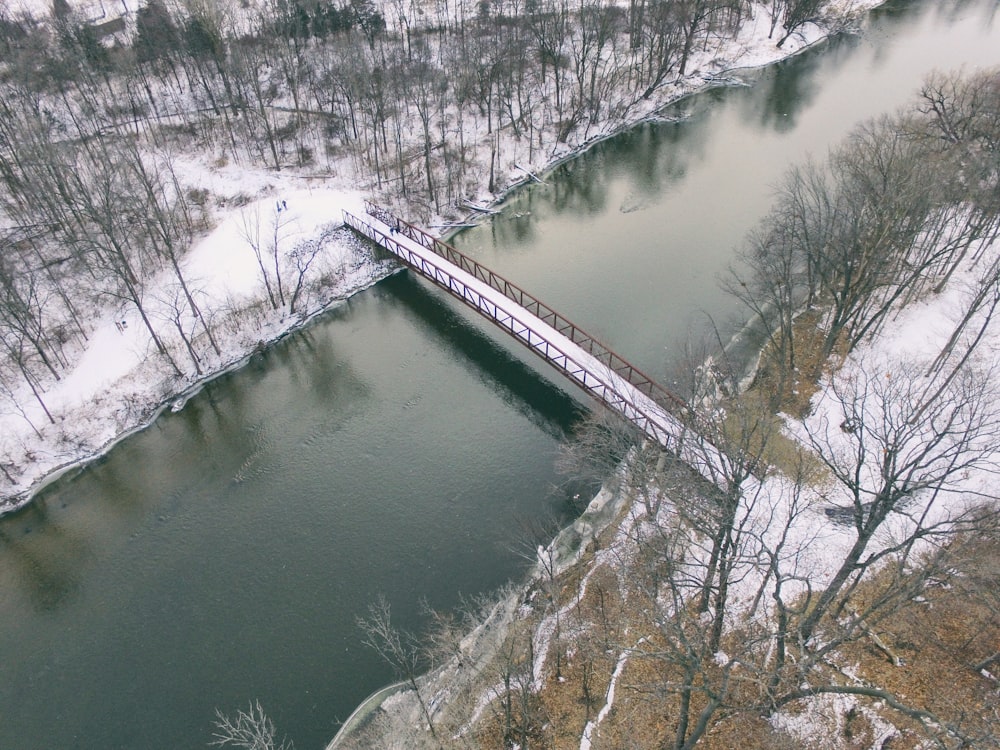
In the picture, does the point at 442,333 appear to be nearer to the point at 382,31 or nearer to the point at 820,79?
the point at 382,31

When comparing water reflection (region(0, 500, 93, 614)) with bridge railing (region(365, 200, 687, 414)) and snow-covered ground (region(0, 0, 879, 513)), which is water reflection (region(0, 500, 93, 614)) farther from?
bridge railing (region(365, 200, 687, 414))

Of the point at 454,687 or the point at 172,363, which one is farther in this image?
the point at 172,363

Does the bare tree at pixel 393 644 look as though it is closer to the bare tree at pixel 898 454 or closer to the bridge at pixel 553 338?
the bridge at pixel 553 338

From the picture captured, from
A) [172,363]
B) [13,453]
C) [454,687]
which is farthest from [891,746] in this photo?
[13,453]

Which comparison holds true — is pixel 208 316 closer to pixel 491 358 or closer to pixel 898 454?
pixel 491 358

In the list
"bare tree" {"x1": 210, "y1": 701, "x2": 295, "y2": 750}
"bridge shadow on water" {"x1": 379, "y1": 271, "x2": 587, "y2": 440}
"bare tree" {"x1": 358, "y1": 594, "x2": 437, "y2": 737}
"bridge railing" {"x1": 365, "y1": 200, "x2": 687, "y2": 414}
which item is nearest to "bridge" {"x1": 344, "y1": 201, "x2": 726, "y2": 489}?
"bridge railing" {"x1": 365, "y1": 200, "x2": 687, "y2": 414}

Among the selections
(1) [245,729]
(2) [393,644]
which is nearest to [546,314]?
(2) [393,644]
